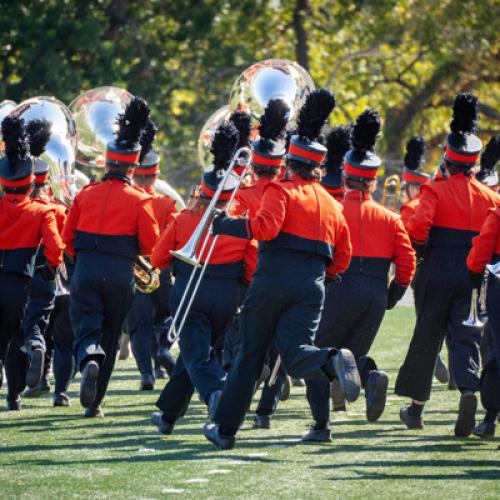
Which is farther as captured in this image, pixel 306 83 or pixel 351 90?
pixel 351 90

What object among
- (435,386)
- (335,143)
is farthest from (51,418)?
(435,386)

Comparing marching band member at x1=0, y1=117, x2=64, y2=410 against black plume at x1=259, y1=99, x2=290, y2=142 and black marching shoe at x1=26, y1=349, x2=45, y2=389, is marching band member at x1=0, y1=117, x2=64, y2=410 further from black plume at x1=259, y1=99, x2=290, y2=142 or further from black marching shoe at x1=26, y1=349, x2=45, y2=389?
black plume at x1=259, y1=99, x2=290, y2=142

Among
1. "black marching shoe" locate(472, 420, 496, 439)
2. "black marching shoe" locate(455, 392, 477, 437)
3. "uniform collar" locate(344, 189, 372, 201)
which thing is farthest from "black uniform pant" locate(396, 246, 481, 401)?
"uniform collar" locate(344, 189, 372, 201)

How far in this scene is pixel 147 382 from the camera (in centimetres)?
1232

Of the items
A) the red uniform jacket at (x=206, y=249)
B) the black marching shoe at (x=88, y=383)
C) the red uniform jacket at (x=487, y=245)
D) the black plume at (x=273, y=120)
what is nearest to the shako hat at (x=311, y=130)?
the black plume at (x=273, y=120)

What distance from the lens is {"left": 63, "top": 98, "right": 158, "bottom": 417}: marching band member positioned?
973 centimetres

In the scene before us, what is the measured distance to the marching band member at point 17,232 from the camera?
9.92 meters

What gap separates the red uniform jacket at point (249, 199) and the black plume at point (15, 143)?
1.52 meters

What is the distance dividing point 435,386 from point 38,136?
4001 mm

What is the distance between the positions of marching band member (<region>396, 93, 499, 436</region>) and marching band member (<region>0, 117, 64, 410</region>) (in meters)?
2.42

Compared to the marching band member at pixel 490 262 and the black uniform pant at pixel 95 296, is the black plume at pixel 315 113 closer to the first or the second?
the marching band member at pixel 490 262

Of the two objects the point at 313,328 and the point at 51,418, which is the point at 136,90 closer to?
the point at 51,418

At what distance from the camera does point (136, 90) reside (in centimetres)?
3008

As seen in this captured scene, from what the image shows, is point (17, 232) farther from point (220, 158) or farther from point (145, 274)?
point (220, 158)
